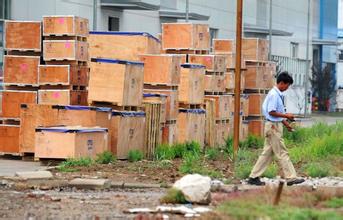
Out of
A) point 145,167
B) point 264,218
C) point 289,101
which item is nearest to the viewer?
point 264,218

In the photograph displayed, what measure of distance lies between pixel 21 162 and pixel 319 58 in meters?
64.3

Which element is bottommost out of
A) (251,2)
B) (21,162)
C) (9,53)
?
(21,162)

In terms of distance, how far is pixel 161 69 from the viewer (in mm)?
23250

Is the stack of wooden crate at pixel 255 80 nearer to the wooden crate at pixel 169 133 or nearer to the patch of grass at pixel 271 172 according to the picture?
the wooden crate at pixel 169 133

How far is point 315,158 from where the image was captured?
2186cm

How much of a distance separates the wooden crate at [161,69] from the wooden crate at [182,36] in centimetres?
255

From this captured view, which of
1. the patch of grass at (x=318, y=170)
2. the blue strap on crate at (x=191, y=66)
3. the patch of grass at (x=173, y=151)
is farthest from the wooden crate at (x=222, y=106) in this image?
the patch of grass at (x=318, y=170)

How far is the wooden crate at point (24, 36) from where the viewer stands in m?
22.2

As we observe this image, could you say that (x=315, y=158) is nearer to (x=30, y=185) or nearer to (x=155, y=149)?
(x=155, y=149)

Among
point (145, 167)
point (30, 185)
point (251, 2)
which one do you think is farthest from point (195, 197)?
point (251, 2)

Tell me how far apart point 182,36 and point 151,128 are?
476cm

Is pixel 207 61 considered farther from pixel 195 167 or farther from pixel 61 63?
pixel 195 167

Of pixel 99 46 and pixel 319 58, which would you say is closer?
pixel 99 46

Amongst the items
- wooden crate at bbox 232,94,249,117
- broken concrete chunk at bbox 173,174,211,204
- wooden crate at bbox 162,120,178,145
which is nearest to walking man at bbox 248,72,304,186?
broken concrete chunk at bbox 173,174,211,204
